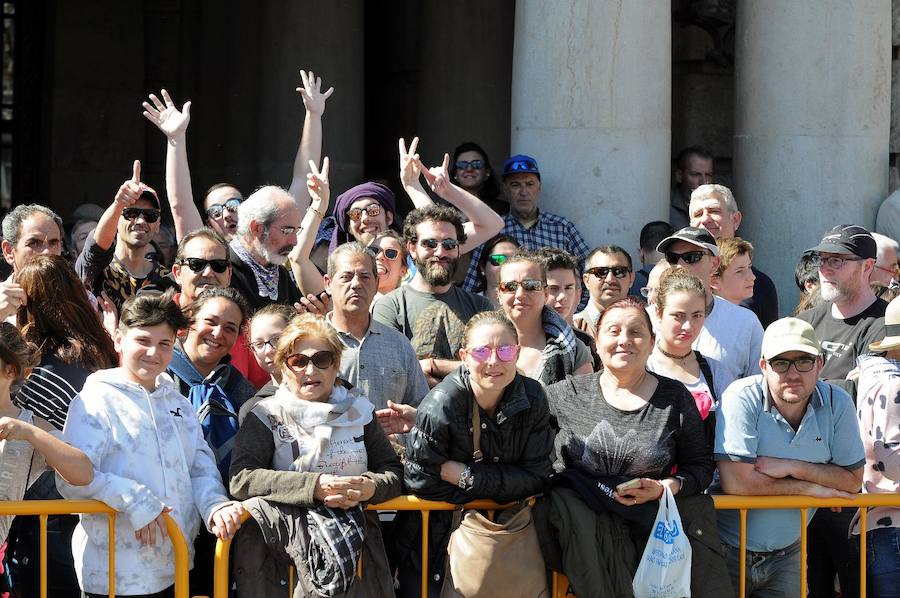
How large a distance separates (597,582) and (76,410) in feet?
7.14

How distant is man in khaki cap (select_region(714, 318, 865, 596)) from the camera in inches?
239

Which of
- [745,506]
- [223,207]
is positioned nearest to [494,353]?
[745,506]

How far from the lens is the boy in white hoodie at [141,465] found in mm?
5555

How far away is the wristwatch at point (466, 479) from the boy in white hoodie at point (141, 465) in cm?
89

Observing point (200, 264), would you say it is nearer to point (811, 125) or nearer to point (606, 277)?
point (606, 277)

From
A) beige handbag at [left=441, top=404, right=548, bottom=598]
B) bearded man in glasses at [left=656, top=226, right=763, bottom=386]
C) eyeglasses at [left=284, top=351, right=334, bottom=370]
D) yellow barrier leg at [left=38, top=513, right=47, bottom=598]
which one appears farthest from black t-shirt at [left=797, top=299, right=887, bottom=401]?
yellow barrier leg at [left=38, top=513, right=47, bottom=598]

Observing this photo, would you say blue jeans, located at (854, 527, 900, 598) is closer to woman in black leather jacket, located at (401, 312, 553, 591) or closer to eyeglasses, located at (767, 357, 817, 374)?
eyeglasses, located at (767, 357, 817, 374)

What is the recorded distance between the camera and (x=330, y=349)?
19.2ft

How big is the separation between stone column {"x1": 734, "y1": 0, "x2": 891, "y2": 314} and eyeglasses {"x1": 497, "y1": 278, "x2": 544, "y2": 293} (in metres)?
3.67

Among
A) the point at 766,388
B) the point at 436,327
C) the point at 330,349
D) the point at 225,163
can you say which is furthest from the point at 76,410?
the point at 225,163

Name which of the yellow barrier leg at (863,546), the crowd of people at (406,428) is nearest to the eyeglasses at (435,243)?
the crowd of people at (406,428)

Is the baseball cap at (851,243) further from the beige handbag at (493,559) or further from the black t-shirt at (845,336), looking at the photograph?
the beige handbag at (493,559)

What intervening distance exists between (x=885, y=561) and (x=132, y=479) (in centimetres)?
323

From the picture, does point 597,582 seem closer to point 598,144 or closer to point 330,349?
point 330,349
